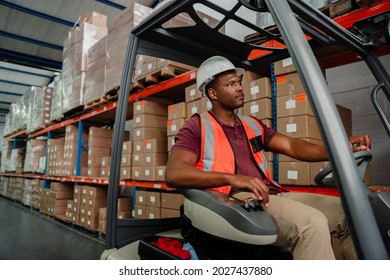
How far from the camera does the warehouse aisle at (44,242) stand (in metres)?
3.94

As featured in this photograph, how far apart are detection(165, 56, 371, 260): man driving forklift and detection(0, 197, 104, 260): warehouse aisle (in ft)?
10.2

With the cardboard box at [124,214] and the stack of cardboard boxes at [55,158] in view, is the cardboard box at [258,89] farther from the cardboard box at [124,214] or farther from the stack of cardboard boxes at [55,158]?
the stack of cardboard boxes at [55,158]

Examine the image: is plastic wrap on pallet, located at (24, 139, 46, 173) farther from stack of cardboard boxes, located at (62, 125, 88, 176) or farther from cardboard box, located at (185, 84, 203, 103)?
cardboard box, located at (185, 84, 203, 103)

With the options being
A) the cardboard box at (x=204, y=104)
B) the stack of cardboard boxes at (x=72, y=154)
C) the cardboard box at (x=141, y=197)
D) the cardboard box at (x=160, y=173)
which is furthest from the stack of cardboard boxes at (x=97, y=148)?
the cardboard box at (x=204, y=104)

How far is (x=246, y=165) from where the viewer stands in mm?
1690

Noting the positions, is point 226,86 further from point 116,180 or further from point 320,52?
point 320,52

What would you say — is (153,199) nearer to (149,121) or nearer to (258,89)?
(149,121)

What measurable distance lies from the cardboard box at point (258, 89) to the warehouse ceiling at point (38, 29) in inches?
224

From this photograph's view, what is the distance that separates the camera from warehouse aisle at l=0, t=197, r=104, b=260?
12.9ft

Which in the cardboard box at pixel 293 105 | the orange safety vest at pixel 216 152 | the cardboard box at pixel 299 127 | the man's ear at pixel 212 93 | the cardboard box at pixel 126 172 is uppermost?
the cardboard box at pixel 293 105

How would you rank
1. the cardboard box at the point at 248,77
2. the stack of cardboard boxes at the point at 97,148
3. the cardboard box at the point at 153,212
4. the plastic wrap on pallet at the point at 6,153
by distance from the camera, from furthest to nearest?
the plastic wrap on pallet at the point at 6,153 < the stack of cardboard boxes at the point at 97,148 < the cardboard box at the point at 153,212 < the cardboard box at the point at 248,77

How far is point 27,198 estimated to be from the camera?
368 inches

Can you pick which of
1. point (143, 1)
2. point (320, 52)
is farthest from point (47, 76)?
point (320, 52)

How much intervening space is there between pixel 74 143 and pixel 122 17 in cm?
332
